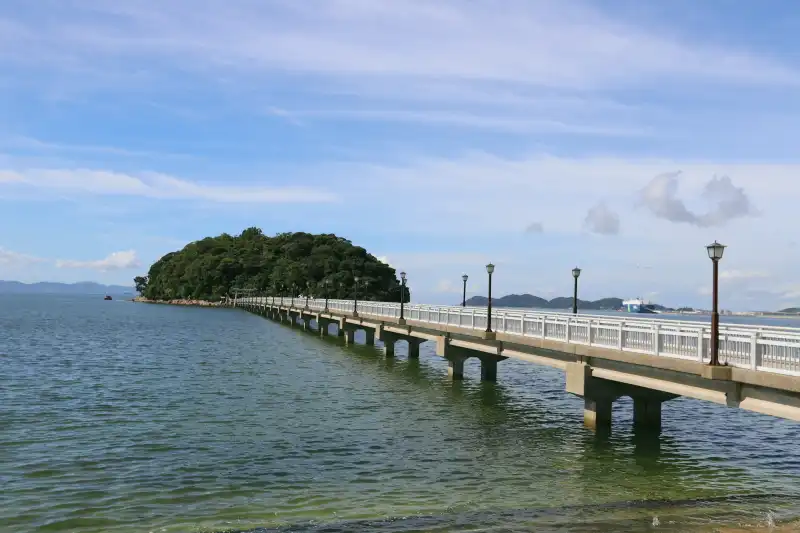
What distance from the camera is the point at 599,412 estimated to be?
23703 millimetres

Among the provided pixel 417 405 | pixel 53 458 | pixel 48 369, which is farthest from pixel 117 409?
pixel 48 369

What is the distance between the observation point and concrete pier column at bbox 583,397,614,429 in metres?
23.6

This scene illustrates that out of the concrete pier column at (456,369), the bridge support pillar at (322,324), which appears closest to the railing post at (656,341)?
the concrete pier column at (456,369)

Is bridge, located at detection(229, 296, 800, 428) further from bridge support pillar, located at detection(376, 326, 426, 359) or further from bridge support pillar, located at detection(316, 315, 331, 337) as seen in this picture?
bridge support pillar, located at detection(316, 315, 331, 337)

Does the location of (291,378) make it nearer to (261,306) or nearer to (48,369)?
(48,369)

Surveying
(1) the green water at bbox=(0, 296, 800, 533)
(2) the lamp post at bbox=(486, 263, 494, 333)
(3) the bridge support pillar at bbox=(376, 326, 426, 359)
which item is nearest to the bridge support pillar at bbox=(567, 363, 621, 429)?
(1) the green water at bbox=(0, 296, 800, 533)

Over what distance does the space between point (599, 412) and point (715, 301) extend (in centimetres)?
780

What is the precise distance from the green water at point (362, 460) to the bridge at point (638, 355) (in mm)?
1765

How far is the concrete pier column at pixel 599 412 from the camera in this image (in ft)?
A: 77.5

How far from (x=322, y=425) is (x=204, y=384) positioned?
12.6 m

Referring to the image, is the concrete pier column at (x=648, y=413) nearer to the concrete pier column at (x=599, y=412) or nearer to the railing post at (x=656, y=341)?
the concrete pier column at (x=599, y=412)

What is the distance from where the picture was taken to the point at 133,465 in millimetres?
18141

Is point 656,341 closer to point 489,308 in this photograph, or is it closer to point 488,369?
point 489,308

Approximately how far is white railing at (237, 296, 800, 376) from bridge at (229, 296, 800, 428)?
0.02m
